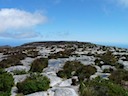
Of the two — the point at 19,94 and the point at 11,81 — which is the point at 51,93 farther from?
the point at 11,81

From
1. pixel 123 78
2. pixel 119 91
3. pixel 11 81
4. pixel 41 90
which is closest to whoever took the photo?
pixel 119 91

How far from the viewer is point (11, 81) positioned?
2241 cm

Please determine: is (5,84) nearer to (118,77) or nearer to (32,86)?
(32,86)

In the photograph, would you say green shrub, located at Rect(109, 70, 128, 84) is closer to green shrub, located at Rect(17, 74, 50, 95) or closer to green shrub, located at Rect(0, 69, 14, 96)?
green shrub, located at Rect(17, 74, 50, 95)

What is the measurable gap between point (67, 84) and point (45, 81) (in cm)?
232

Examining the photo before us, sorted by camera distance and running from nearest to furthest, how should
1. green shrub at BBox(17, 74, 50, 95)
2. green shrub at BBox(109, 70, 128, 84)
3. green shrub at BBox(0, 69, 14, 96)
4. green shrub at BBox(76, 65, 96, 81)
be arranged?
green shrub at BBox(17, 74, 50, 95) < green shrub at BBox(0, 69, 14, 96) < green shrub at BBox(109, 70, 128, 84) < green shrub at BBox(76, 65, 96, 81)

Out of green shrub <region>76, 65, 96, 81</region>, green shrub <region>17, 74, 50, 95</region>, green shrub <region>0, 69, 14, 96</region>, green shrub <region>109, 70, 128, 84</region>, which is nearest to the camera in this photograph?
green shrub <region>17, 74, 50, 95</region>

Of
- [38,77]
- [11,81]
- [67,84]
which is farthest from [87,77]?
[11,81]

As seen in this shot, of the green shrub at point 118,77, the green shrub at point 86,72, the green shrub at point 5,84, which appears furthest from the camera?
the green shrub at point 86,72

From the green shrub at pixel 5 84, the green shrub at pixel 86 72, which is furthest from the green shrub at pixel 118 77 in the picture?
the green shrub at pixel 5 84

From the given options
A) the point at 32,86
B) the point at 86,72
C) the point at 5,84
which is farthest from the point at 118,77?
A: the point at 5,84

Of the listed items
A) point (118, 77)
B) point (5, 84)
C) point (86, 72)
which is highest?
point (118, 77)

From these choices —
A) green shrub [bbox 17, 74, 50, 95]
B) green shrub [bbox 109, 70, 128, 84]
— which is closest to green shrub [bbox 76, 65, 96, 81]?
green shrub [bbox 109, 70, 128, 84]

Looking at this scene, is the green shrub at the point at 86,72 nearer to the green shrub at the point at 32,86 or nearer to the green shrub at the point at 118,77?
the green shrub at the point at 118,77
